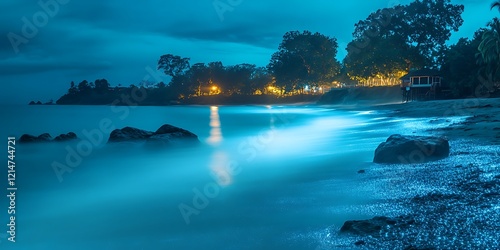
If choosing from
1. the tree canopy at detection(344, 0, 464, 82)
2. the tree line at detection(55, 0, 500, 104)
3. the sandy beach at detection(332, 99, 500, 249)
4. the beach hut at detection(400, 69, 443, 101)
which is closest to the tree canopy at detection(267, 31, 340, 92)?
the tree line at detection(55, 0, 500, 104)

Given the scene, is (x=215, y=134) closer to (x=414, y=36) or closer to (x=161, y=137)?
(x=161, y=137)

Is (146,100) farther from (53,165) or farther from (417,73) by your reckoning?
(53,165)

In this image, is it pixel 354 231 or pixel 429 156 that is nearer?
pixel 354 231

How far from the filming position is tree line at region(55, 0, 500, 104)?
44.3 m

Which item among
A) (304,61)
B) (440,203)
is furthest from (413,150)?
(304,61)

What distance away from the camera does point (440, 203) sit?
A: 18.1ft

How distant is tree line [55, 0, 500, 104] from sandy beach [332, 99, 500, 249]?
39218 mm

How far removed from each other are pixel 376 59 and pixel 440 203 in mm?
60262

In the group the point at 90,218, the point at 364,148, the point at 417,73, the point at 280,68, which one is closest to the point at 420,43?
the point at 417,73

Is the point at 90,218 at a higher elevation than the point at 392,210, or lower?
lower

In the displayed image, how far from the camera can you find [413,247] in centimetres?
402

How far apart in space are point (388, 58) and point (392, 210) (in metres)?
59.8

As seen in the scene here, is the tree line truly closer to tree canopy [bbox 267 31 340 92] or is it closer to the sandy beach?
tree canopy [bbox 267 31 340 92]

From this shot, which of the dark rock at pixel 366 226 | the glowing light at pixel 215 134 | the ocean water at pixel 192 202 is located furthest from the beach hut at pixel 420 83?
the dark rock at pixel 366 226
